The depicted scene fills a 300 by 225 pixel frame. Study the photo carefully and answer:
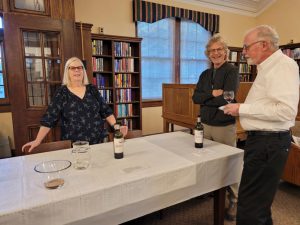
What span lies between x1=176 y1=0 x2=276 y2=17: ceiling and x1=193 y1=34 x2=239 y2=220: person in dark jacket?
3550 mm

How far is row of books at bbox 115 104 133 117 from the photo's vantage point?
13.8 feet

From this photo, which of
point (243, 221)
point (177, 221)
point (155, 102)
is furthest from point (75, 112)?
point (155, 102)

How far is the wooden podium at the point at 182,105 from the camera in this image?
10.7ft

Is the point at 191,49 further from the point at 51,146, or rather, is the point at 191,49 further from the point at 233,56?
the point at 51,146

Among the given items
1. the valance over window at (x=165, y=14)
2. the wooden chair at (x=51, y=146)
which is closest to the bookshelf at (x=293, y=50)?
the valance over window at (x=165, y=14)

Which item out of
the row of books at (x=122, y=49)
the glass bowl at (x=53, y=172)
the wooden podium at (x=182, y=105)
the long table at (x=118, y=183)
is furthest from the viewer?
the row of books at (x=122, y=49)

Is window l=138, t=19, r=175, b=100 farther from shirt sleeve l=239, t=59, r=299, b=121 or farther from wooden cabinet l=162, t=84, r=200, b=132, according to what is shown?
shirt sleeve l=239, t=59, r=299, b=121

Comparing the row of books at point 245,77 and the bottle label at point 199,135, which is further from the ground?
the row of books at point 245,77

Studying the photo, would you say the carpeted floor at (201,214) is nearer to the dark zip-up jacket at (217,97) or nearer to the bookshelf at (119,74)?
the dark zip-up jacket at (217,97)

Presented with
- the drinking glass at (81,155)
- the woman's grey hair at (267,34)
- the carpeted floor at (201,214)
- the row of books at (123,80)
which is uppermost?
the woman's grey hair at (267,34)

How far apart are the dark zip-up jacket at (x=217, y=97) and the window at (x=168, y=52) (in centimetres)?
287

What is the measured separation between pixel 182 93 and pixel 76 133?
6.57 feet

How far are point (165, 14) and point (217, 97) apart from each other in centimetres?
328

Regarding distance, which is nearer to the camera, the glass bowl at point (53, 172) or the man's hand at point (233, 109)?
the glass bowl at point (53, 172)
